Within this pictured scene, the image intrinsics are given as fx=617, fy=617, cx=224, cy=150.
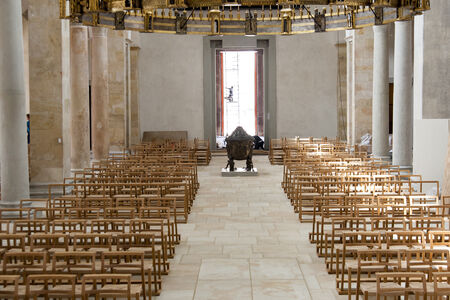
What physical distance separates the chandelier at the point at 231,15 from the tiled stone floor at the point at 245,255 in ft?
14.1

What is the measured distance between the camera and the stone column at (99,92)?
2344 cm

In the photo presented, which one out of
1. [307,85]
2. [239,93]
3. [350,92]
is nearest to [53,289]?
[350,92]

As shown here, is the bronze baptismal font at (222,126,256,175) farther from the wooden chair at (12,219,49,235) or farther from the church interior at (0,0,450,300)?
the wooden chair at (12,219,49,235)

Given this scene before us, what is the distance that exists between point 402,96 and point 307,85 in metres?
13.7

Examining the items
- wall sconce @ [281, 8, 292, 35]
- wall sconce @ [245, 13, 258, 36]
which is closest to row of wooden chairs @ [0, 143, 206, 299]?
wall sconce @ [245, 13, 258, 36]

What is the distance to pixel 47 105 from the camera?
15.6 meters

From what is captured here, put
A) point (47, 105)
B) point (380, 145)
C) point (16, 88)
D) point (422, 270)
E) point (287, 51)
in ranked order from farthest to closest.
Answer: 1. point (287, 51)
2. point (380, 145)
3. point (47, 105)
4. point (16, 88)
5. point (422, 270)

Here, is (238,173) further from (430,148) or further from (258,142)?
(258,142)

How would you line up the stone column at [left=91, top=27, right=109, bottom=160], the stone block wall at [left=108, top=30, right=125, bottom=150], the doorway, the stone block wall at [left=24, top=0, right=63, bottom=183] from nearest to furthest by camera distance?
the stone block wall at [left=24, top=0, right=63, bottom=183] < the stone column at [left=91, top=27, right=109, bottom=160] < the stone block wall at [left=108, top=30, right=125, bottom=150] < the doorway

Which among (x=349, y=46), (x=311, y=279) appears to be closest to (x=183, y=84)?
(x=349, y=46)

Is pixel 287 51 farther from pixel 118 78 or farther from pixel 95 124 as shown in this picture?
pixel 95 124

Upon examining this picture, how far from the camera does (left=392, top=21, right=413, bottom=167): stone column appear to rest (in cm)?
1934

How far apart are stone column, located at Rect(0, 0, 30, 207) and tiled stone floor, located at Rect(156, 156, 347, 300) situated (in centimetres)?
377

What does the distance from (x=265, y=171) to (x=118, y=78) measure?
8.08 meters
